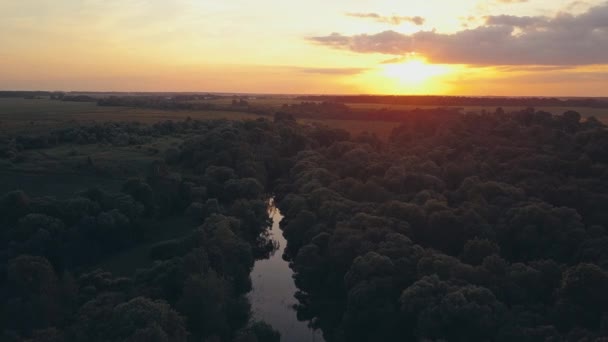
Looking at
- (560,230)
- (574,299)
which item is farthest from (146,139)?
(574,299)

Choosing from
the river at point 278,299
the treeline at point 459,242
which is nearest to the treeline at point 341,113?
the treeline at point 459,242

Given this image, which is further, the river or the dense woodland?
the river

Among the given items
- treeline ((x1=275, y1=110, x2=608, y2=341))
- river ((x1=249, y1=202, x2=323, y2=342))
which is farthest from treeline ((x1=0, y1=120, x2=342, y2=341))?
treeline ((x1=275, y1=110, x2=608, y2=341))

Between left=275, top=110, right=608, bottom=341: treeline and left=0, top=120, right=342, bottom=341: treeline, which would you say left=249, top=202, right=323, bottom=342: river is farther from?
left=0, top=120, right=342, bottom=341: treeline

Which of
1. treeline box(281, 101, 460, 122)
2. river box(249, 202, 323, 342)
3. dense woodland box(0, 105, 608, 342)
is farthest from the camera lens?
treeline box(281, 101, 460, 122)

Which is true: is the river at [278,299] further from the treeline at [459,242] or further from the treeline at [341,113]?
the treeline at [341,113]
